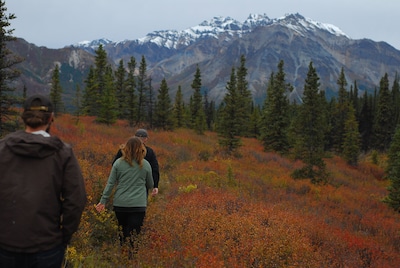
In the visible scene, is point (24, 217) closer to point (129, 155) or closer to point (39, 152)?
point (39, 152)

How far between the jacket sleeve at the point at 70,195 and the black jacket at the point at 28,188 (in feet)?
0.19

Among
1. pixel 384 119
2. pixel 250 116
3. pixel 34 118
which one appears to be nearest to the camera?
pixel 34 118

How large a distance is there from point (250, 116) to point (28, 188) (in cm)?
5084

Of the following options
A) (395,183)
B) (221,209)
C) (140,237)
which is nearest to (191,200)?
(221,209)

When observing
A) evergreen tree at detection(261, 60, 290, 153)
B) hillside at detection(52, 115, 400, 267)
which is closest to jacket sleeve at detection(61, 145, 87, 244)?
hillside at detection(52, 115, 400, 267)

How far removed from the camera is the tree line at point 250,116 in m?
20.5

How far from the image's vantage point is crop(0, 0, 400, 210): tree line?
2052 cm

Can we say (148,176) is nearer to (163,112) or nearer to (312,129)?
(312,129)

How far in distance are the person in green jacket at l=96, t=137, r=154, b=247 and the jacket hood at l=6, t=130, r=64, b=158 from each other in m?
2.95

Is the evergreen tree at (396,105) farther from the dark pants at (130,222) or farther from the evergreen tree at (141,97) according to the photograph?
the dark pants at (130,222)

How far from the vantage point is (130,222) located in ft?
18.7

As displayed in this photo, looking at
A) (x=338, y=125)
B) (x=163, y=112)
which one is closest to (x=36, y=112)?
(x=163, y=112)

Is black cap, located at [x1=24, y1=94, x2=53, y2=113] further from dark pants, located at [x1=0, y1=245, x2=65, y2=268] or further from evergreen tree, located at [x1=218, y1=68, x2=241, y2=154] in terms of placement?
evergreen tree, located at [x1=218, y1=68, x2=241, y2=154]

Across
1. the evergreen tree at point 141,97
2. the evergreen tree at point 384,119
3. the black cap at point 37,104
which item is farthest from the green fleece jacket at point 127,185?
the evergreen tree at point 384,119
